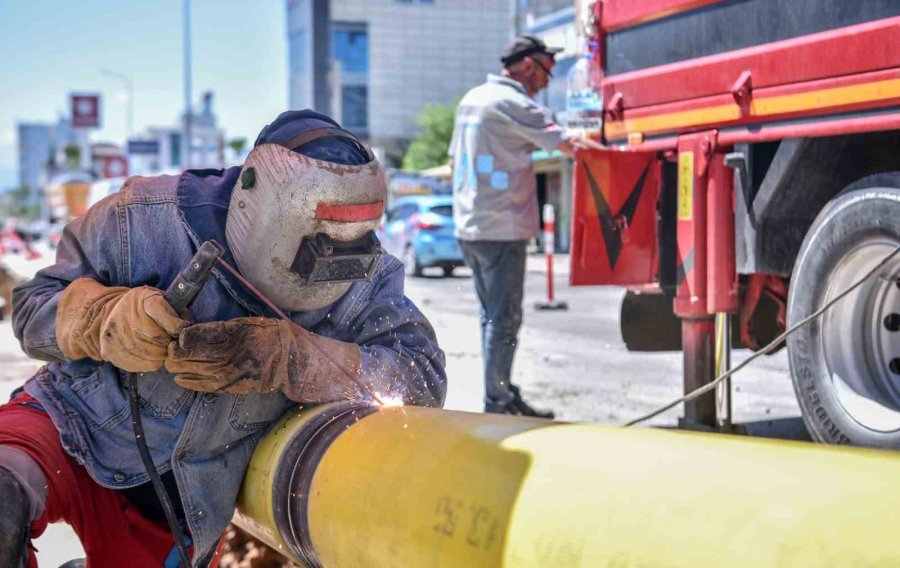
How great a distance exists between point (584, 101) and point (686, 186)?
1013 millimetres

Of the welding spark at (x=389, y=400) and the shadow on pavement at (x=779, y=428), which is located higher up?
the welding spark at (x=389, y=400)

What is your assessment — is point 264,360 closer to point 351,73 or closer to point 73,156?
point 351,73

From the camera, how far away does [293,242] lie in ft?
7.57

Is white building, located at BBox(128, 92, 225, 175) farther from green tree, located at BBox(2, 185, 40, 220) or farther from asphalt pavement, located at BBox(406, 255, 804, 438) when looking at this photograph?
green tree, located at BBox(2, 185, 40, 220)

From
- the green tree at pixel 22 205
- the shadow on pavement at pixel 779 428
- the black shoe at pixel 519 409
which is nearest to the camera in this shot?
the shadow on pavement at pixel 779 428

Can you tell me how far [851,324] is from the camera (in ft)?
13.0

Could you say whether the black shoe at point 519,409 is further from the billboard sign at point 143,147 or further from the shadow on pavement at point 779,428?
the billboard sign at point 143,147

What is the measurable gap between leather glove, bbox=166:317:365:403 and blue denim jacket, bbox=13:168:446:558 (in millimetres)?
74

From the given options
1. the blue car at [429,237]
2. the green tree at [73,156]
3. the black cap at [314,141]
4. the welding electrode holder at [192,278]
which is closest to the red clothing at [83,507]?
the welding electrode holder at [192,278]

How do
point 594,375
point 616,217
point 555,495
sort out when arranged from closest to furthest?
point 555,495
point 616,217
point 594,375

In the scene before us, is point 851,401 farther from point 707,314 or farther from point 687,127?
point 687,127

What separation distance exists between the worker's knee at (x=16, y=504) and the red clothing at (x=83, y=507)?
0.05 metres

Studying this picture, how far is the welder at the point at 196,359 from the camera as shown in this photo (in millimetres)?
2242

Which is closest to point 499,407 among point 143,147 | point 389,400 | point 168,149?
point 389,400
